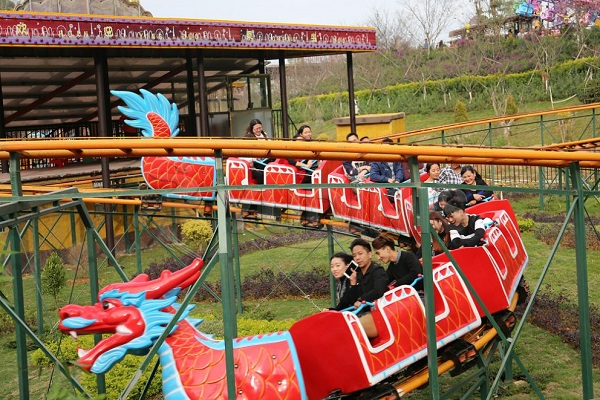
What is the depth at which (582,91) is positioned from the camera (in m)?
27.9

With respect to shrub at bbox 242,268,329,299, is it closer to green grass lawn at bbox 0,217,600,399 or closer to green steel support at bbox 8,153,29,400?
green grass lawn at bbox 0,217,600,399

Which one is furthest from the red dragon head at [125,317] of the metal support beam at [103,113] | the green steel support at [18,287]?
the metal support beam at [103,113]

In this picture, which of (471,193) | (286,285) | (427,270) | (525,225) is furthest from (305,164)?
(525,225)

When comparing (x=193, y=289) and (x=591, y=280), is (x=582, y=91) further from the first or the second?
(x=193, y=289)

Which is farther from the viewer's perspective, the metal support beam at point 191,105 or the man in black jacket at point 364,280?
the metal support beam at point 191,105

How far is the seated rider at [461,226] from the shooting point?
711 centimetres

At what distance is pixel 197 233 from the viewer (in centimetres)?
1530

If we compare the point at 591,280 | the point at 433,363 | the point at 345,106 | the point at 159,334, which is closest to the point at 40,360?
the point at 159,334

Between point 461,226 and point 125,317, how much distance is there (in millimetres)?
3463

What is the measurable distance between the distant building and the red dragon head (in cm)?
1307

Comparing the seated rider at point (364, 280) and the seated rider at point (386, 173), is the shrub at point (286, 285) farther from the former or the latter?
the seated rider at point (364, 280)

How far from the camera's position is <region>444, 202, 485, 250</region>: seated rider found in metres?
7.11

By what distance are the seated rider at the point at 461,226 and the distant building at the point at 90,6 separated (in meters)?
11.6

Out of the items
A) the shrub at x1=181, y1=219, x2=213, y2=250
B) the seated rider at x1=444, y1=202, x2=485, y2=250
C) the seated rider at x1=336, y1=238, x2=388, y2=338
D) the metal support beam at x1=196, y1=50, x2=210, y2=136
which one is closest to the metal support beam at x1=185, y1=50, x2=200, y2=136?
the metal support beam at x1=196, y1=50, x2=210, y2=136
